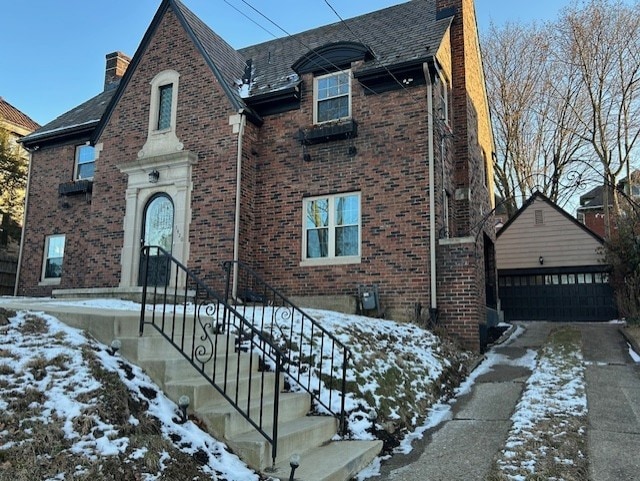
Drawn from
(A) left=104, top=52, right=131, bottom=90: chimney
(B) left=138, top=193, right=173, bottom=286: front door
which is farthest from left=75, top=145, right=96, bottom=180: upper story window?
(A) left=104, top=52, right=131, bottom=90: chimney

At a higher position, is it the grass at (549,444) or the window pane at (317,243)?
the window pane at (317,243)

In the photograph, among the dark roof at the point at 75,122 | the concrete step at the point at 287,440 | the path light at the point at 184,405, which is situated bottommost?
the concrete step at the point at 287,440

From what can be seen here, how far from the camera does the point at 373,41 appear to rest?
1348cm

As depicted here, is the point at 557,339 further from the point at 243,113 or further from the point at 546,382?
the point at 243,113

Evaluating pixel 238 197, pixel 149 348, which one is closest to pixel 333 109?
pixel 238 197

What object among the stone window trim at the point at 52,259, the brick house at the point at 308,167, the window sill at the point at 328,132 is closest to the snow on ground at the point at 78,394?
the brick house at the point at 308,167

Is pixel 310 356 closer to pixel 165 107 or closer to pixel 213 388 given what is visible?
pixel 213 388

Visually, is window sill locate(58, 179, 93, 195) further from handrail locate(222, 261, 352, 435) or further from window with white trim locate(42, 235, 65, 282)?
handrail locate(222, 261, 352, 435)

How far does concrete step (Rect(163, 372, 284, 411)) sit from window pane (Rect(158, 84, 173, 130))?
32.6ft

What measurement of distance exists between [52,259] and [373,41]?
11.5 m

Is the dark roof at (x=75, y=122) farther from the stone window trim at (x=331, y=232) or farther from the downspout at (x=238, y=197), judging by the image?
the stone window trim at (x=331, y=232)

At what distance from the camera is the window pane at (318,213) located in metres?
12.2

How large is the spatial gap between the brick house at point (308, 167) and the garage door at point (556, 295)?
4.99 metres

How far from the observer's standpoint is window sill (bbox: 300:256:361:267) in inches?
457
